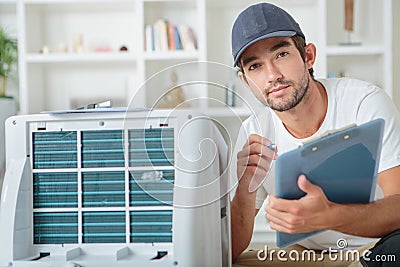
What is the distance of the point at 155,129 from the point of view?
1.17 metres

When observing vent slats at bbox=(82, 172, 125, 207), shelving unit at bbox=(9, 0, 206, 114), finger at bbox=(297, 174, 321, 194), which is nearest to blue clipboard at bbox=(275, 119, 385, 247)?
finger at bbox=(297, 174, 321, 194)

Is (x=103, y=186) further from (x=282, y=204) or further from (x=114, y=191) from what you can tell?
(x=282, y=204)

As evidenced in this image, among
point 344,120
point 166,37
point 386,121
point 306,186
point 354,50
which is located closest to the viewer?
point 306,186

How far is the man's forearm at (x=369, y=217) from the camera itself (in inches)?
50.2

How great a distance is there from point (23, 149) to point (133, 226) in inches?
10.2

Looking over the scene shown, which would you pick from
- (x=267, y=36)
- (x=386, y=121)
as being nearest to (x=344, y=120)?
(x=386, y=121)

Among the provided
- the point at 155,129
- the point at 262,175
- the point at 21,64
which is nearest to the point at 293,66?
the point at 262,175

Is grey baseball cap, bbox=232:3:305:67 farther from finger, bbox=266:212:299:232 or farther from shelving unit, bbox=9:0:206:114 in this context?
shelving unit, bbox=9:0:206:114

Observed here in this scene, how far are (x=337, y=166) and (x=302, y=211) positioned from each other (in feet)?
0.36

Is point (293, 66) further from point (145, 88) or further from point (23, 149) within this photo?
point (23, 149)

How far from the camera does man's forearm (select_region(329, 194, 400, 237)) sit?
4.18 feet

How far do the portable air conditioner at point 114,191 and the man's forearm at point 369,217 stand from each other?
0.76 ft

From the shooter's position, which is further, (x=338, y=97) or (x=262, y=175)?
(x=338, y=97)

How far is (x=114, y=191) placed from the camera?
118 centimetres
